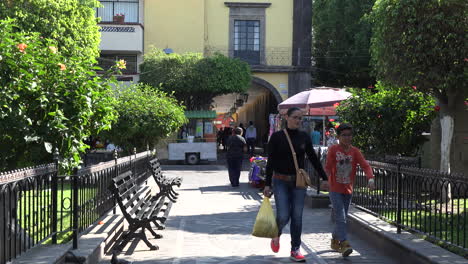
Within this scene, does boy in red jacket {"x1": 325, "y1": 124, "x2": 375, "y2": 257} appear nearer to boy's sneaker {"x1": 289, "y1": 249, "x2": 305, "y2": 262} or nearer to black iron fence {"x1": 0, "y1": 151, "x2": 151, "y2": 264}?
boy's sneaker {"x1": 289, "y1": 249, "x2": 305, "y2": 262}

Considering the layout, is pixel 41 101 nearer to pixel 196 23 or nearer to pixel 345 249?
pixel 345 249

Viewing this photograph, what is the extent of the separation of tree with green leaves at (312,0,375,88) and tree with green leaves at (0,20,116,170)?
31.1 metres

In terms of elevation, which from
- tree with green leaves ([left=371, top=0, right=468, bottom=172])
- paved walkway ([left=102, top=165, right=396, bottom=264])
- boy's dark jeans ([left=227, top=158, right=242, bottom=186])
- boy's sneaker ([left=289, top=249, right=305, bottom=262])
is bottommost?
paved walkway ([left=102, top=165, right=396, bottom=264])

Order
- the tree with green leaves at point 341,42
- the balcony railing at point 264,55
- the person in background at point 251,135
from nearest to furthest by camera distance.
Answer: the person in background at point 251,135 < the balcony railing at point 264,55 < the tree with green leaves at point 341,42

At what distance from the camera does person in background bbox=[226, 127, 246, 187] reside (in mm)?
17186

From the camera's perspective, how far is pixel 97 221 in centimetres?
823

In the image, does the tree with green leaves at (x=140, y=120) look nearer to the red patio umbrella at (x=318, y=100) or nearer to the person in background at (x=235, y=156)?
the person in background at (x=235, y=156)

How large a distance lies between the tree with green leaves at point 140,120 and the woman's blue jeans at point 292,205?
8595mm

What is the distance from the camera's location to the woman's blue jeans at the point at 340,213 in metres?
7.78

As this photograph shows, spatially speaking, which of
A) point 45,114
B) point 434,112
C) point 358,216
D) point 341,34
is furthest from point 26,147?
point 341,34

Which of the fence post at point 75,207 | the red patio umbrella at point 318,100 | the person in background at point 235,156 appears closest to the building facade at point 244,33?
the red patio umbrella at point 318,100

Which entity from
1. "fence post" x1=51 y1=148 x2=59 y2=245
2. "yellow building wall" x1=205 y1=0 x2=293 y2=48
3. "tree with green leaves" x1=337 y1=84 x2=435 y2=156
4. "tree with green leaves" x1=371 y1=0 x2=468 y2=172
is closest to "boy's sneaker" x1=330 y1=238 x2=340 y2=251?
"fence post" x1=51 y1=148 x2=59 y2=245

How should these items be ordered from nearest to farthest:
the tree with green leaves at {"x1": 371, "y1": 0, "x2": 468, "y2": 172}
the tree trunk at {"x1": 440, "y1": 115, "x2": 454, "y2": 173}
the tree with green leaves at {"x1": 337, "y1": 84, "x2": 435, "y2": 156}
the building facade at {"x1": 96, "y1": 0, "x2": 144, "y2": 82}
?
1. the tree with green leaves at {"x1": 371, "y1": 0, "x2": 468, "y2": 172}
2. the tree trunk at {"x1": 440, "y1": 115, "x2": 454, "y2": 173}
3. the tree with green leaves at {"x1": 337, "y1": 84, "x2": 435, "y2": 156}
4. the building facade at {"x1": 96, "y1": 0, "x2": 144, "y2": 82}

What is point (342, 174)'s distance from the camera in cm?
786
